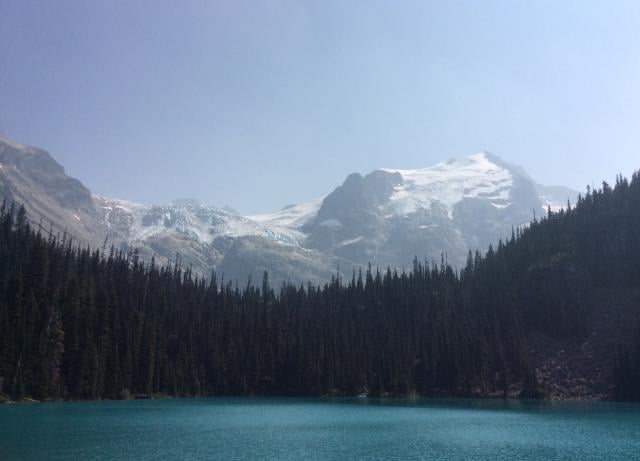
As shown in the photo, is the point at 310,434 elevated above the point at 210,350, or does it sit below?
below

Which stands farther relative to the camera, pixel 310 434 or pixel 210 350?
pixel 210 350

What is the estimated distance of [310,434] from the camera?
8281 cm

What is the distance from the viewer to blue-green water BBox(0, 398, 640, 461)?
2544 inches

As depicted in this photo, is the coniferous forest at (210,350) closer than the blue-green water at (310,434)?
No

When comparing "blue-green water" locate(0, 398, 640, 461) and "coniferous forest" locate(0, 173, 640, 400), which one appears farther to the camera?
"coniferous forest" locate(0, 173, 640, 400)

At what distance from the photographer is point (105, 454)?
60812 millimetres

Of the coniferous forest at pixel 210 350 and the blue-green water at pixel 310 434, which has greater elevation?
the coniferous forest at pixel 210 350

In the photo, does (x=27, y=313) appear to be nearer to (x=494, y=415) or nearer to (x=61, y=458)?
(x=61, y=458)

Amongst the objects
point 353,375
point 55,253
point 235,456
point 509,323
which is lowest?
point 235,456

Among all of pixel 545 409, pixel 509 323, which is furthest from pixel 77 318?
pixel 509 323

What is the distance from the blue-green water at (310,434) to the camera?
212ft

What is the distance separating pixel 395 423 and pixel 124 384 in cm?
7946

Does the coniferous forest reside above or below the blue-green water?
above

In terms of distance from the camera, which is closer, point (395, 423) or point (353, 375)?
point (395, 423)
